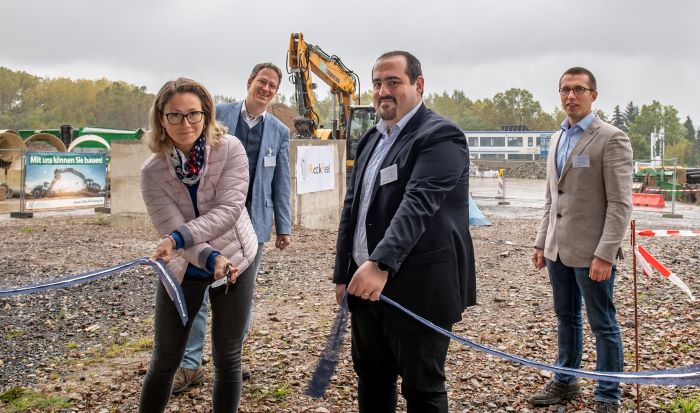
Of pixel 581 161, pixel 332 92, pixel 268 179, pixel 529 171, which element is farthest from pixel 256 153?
pixel 529 171

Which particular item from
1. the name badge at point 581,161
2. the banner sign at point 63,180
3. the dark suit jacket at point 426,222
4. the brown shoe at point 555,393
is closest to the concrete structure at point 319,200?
the banner sign at point 63,180

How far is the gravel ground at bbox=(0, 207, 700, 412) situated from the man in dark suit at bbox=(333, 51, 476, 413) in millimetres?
1412

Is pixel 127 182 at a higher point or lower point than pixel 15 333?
higher

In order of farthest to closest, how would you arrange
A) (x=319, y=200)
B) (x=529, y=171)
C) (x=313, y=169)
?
1. (x=529, y=171)
2. (x=319, y=200)
3. (x=313, y=169)

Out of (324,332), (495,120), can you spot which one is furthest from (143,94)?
(324,332)

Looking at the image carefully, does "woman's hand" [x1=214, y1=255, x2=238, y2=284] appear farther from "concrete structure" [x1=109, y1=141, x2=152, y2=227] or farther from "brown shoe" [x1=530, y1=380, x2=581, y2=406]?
"concrete structure" [x1=109, y1=141, x2=152, y2=227]

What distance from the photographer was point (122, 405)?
13.3 feet

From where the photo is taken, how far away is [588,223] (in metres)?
3.79

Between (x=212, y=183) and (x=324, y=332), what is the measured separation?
306 cm

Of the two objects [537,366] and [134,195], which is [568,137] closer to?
[537,366]

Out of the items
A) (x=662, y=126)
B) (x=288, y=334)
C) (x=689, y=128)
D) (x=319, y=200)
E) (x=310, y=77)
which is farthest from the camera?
(x=689, y=128)

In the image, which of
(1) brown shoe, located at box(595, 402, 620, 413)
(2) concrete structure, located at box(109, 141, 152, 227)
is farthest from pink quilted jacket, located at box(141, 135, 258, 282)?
(2) concrete structure, located at box(109, 141, 152, 227)

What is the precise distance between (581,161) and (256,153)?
216 cm

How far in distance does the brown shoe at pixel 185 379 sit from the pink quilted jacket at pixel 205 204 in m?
1.48
